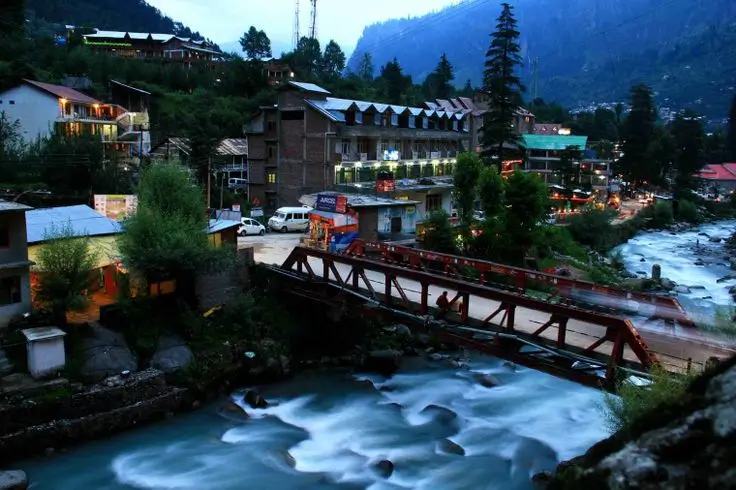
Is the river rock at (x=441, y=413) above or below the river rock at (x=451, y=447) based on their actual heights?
above

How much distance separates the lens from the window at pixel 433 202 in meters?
41.4

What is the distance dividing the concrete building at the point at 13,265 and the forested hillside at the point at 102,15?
10776 cm

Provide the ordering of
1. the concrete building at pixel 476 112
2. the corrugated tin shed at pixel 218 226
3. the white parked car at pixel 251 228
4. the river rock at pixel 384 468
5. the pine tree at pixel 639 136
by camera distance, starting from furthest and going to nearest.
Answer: the pine tree at pixel 639 136 < the concrete building at pixel 476 112 < the white parked car at pixel 251 228 < the corrugated tin shed at pixel 218 226 < the river rock at pixel 384 468

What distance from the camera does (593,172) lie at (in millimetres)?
65875

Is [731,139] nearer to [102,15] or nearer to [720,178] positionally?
[720,178]

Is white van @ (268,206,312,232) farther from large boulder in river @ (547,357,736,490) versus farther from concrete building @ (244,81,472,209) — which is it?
large boulder in river @ (547,357,736,490)

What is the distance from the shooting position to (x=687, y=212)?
221 feet

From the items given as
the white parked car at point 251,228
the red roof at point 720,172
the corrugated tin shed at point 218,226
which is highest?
the red roof at point 720,172

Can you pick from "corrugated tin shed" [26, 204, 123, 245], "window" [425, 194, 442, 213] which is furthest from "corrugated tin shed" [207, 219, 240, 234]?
"window" [425, 194, 442, 213]

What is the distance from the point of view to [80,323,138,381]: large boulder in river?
57.1 ft

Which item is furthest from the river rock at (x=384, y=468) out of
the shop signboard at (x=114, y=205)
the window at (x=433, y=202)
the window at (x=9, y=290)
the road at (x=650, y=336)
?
the window at (x=433, y=202)

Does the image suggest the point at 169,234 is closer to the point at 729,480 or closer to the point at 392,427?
the point at 392,427

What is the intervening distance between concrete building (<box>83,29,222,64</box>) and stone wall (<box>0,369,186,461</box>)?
78100mm

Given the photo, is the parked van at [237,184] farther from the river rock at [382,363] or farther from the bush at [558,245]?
the river rock at [382,363]
